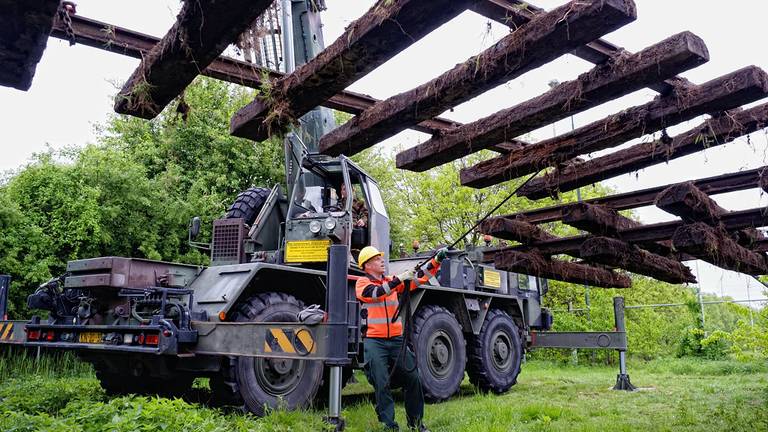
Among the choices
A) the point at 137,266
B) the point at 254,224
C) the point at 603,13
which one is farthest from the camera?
the point at 254,224

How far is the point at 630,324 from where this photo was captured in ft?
62.9

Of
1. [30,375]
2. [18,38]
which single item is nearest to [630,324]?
[30,375]

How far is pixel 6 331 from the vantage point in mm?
7328

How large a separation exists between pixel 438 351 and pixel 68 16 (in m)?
6.66

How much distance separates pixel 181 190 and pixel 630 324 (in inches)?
543

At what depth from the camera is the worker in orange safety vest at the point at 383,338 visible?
20.1 ft

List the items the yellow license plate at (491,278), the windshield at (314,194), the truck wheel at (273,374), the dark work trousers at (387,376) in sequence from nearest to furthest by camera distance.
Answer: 1. the dark work trousers at (387,376)
2. the truck wheel at (273,374)
3. the windshield at (314,194)
4. the yellow license plate at (491,278)

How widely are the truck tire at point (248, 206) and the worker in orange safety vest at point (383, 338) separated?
3333mm

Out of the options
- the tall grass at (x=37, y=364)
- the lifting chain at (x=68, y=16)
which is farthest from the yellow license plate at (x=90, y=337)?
the tall grass at (x=37, y=364)

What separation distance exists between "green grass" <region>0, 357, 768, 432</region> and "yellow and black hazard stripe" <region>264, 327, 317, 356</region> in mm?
772

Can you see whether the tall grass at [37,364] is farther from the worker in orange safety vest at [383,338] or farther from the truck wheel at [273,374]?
the worker in orange safety vest at [383,338]

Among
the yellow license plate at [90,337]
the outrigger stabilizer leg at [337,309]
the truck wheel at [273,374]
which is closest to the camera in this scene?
the outrigger stabilizer leg at [337,309]

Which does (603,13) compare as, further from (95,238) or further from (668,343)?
(668,343)

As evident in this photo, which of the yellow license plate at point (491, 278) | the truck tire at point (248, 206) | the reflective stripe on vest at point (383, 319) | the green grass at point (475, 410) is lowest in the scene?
the green grass at point (475, 410)
